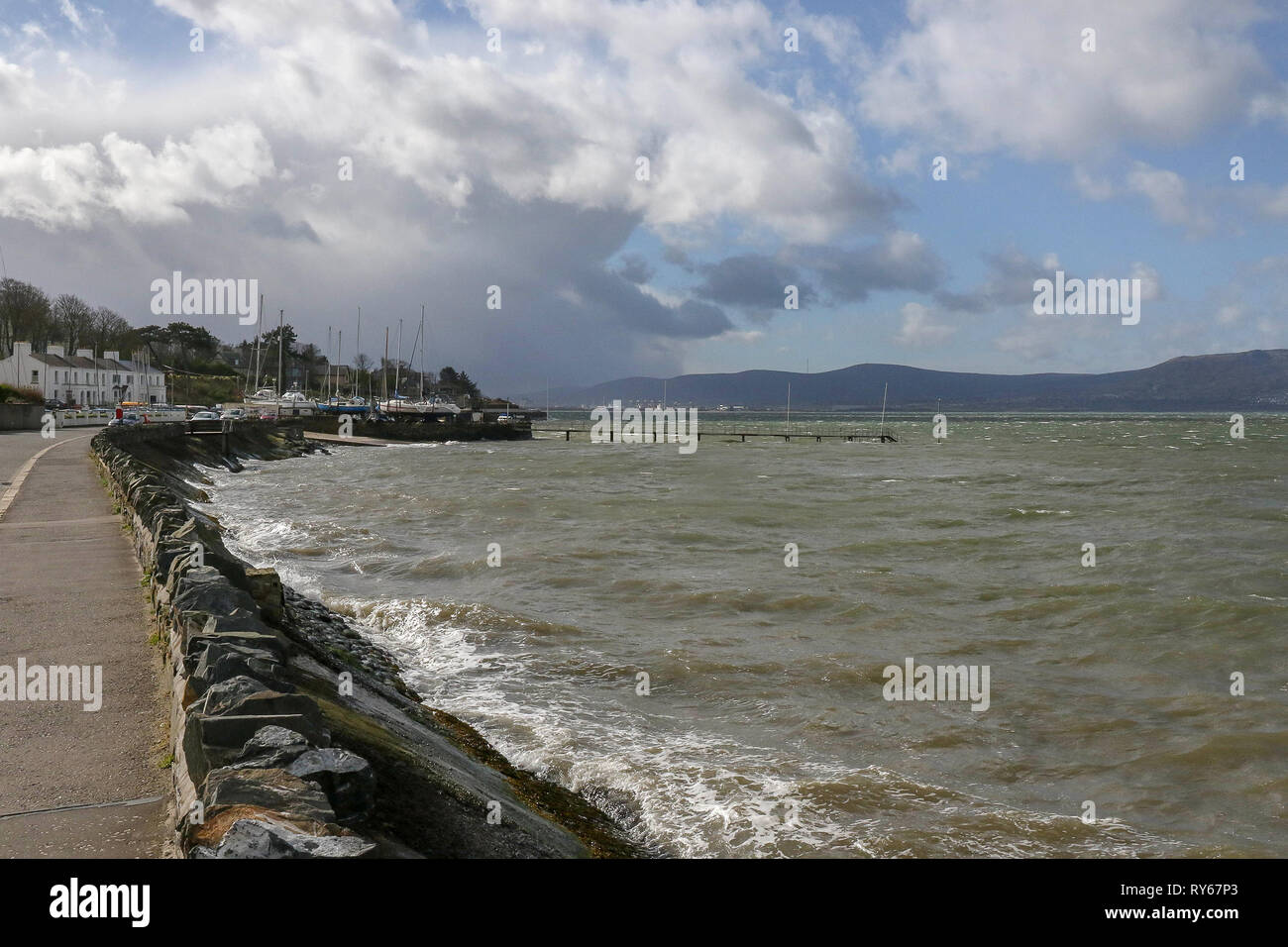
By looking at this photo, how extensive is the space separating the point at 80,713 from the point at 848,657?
7.38 meters

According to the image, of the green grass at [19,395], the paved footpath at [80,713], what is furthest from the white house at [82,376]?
the paved footpath at [80,713]

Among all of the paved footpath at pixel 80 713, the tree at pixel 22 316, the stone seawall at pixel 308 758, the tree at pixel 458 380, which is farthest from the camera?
the tree at pixel 458 380

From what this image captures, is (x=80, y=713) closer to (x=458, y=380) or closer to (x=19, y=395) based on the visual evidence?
(x=19, y=395)

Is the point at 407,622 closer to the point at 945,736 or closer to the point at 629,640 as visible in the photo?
the point at 629,640

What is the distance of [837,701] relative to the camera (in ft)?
29.7

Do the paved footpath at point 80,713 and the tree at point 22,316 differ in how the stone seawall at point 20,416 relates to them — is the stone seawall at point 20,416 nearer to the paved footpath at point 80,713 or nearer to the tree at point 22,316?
the paved footpath at point 80,713

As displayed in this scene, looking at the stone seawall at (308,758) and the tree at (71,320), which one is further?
the tree at (71,320)

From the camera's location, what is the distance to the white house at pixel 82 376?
257 feet

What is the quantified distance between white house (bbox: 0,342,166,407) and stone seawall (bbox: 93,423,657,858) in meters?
80.4

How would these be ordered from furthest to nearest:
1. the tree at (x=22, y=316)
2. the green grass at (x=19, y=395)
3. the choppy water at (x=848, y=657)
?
the tree at (x=22, y=316)
the green grass at (x=19, y=395)
the choppy water at (x=848, y=657)

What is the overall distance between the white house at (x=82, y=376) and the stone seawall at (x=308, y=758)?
264ft

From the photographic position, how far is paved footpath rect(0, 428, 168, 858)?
4.22 m

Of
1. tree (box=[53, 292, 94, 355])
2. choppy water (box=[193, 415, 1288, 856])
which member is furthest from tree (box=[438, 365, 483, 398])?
choppy water (box=[193, 415, 1288, 856])
